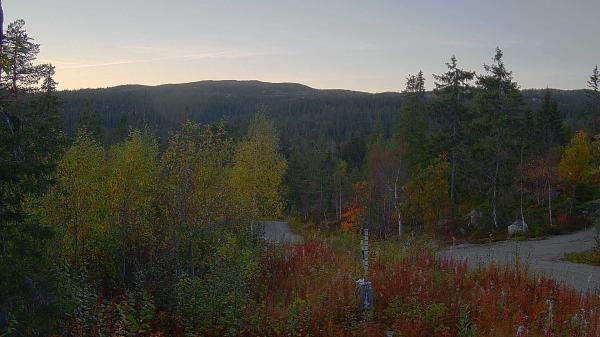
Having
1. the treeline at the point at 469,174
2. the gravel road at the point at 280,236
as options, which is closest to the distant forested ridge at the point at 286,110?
the treeline at the point at 469,174

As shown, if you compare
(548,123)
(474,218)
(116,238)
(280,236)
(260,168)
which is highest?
(548,123)

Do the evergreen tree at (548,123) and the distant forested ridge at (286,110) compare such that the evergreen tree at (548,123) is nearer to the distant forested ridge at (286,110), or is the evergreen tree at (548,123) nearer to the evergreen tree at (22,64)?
the evergreen tree at (22,64)

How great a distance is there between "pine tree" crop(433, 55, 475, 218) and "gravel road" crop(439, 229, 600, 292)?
6.94 meters

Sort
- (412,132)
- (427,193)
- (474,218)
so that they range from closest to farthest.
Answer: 1. (427,193)
2. (474,218)
3. (412,132)

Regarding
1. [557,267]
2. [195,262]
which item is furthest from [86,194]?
[557,267]

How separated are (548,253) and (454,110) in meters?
12.4

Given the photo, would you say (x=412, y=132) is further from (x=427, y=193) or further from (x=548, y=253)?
(x=548, y=253)

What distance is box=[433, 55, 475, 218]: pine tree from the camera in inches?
1191

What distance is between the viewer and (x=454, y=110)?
99.2ft

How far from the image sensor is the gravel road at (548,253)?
14.1 metres

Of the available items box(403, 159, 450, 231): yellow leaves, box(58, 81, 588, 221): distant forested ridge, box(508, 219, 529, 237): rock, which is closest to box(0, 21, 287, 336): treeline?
box(58, 81, 588, 221): distant forested ridge

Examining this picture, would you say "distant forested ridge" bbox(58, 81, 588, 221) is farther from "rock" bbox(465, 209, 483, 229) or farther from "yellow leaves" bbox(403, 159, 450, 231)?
"rock" bbox(465, 209, 483, 229)

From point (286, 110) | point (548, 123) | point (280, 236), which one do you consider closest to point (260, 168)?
point (280, 236)

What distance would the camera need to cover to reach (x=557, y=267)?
15.6 m
